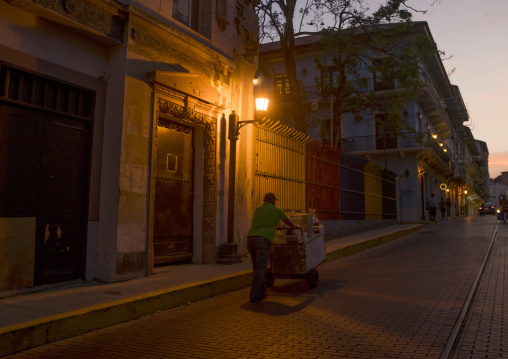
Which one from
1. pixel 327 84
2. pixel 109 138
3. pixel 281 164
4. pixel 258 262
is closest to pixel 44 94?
pixel 109 138

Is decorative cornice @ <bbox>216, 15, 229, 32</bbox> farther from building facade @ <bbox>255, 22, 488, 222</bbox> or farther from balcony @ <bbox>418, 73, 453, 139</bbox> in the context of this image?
balcony @ <bbox>418, 73, 453, 139</bbox>

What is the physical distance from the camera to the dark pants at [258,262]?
636cm

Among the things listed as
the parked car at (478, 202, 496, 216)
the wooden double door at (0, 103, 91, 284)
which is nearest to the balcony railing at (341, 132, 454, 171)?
the parked car at (478, 202, 496, 216)

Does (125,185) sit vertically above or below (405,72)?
below

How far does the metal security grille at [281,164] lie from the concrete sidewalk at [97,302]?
3.33m

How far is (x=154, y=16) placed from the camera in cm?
799

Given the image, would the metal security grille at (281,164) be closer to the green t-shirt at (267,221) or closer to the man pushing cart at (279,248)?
the man pushing cart at (279,248)

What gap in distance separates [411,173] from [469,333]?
28179 mm

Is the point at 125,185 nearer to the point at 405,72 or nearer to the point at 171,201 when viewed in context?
the point at 171,201

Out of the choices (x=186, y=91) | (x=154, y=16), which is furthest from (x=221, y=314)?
(x=154, y=16)

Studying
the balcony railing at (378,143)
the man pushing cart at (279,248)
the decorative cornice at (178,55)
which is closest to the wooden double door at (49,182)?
the decorative cornice at (178,55)

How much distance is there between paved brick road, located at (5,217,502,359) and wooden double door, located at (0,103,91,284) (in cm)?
218

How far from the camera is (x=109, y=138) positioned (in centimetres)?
758

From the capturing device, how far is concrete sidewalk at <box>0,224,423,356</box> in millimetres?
4449
